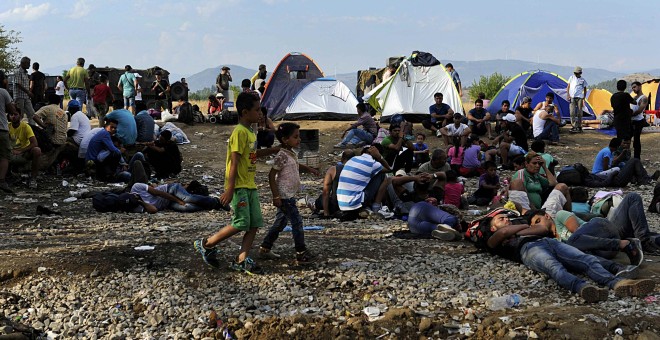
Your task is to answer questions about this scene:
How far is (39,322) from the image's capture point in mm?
6066

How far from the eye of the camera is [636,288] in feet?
20.1

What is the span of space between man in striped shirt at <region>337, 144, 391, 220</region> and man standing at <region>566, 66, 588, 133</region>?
10.6 metres

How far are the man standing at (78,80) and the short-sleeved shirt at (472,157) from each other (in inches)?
403

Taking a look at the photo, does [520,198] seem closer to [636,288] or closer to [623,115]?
[636,288]

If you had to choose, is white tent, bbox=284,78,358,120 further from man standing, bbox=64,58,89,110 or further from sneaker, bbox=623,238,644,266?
sneaker, bbox=623,238,644,266

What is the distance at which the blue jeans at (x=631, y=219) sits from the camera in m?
7.78

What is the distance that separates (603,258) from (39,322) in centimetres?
480

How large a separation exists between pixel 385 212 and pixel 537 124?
29.6 ft

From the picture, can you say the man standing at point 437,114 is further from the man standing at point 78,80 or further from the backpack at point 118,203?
the backpack at point 118,203

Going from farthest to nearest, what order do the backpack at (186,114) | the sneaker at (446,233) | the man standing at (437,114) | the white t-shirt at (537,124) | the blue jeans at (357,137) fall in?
the backpack at (186,114), the man standing at (437,114), the white t-shirt at (537,124), the blue jeans at (357,137), the sneaker at (446,233)

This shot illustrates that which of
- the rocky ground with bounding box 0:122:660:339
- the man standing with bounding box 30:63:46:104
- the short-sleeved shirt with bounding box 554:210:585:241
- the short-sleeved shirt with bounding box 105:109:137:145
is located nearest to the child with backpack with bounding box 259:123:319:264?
the rocky ground with bounding box 0:122:660:339

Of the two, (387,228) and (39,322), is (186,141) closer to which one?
(387,228)

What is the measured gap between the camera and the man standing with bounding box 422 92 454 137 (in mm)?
18812

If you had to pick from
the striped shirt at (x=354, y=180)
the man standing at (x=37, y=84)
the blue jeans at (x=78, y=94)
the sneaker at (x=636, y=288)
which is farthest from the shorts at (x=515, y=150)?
the blue jeans at (x=78, y=94)
